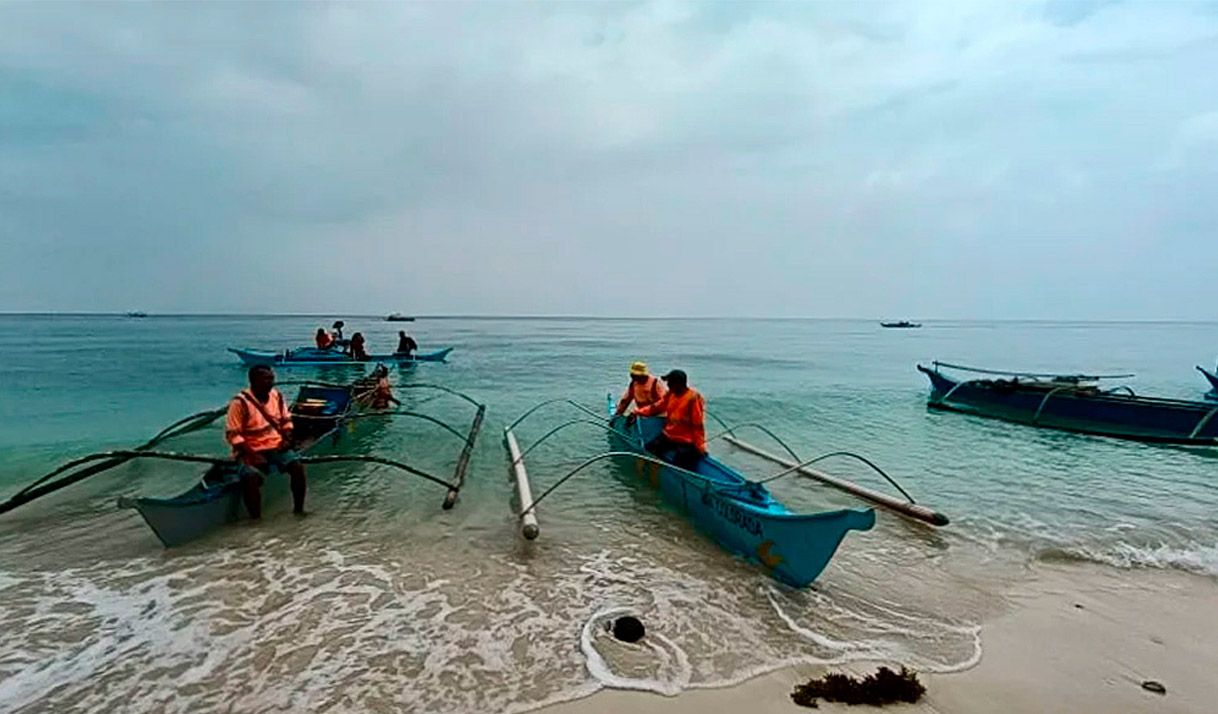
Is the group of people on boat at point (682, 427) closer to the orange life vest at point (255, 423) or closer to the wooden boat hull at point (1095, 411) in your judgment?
the orange life vest at point (255, 423)

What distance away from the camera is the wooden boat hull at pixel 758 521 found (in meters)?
5.75

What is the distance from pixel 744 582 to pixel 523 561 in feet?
7.93

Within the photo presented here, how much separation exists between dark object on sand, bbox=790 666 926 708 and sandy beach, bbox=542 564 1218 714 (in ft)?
0.25

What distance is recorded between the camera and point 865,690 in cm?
446

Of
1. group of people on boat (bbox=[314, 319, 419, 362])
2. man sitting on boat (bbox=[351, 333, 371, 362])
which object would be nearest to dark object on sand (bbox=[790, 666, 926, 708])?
group of people on boat (bbox=[314, 319, 419, 362])

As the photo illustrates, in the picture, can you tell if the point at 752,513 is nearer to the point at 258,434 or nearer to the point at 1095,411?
the point at 258,434

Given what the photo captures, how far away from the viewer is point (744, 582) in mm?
6523

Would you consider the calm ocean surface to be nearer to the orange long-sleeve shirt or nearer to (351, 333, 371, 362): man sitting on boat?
the orange long-sleeve shirt

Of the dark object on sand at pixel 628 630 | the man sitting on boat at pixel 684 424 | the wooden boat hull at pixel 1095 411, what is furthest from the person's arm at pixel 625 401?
the wooden boat hull at pixel 1095 411

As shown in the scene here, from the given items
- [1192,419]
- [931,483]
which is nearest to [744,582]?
[931,483]

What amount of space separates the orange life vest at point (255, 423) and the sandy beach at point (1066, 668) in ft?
17.2

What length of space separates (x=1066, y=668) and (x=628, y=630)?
10.7 feet

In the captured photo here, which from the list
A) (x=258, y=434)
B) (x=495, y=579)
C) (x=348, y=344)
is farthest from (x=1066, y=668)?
(x=348, y=344)

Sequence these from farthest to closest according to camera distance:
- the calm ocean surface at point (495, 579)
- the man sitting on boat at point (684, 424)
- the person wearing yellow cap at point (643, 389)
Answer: the person wearing yellow cap at point (643, 389)
the man sitting on boat at point (684, 424)
the calm ocean surface at point (495, 579)
